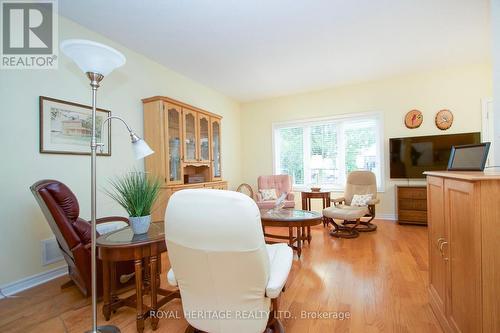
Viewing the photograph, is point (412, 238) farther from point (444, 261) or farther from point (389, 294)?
point (444, 261)

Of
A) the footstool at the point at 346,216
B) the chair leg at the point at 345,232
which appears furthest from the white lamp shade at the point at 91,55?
the chair leg at the point at 345,232

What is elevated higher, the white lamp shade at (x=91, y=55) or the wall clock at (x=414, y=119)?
the wall clock at (x=414, y=119)

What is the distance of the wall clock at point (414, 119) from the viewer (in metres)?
4.16

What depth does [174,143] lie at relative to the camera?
3.32m

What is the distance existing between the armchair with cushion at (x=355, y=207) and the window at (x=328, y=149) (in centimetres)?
59

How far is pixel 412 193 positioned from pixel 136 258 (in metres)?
4.18

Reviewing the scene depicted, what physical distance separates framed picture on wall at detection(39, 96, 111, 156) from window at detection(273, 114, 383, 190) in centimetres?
362

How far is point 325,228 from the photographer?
13.1 ft

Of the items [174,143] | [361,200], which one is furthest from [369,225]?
[174,143]

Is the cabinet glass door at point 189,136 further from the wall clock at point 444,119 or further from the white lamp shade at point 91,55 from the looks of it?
the wall clock at point 444,119

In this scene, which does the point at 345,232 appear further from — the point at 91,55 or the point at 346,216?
the point at 91,55

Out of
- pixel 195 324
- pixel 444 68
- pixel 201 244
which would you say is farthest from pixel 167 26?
pixel 444 68

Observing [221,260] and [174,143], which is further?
[174,143]

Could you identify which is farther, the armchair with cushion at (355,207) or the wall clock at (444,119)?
the wall clock at (444,119)
